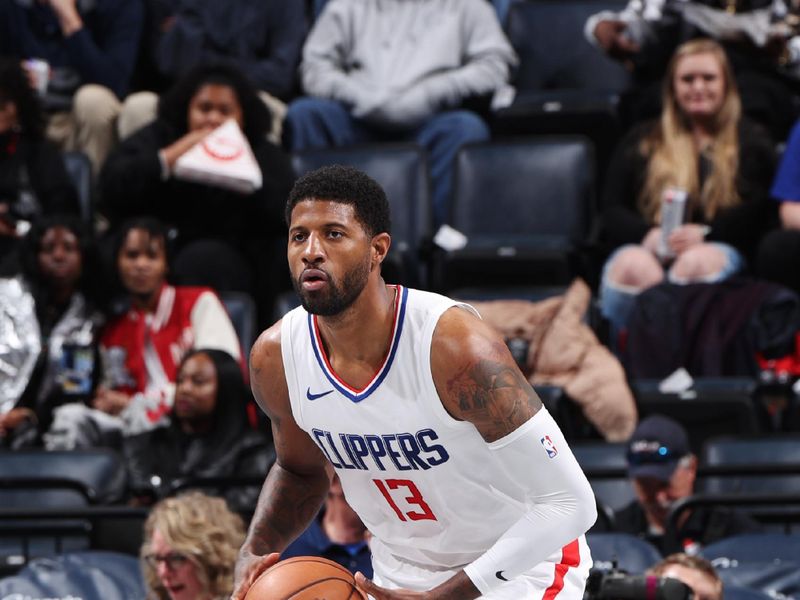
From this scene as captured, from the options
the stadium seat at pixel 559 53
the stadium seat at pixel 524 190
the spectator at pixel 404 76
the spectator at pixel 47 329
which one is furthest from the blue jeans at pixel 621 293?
the spectator at pixel 47 329

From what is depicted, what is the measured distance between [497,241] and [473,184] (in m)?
0.46

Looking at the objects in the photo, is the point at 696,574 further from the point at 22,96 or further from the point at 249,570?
the point at 22,96

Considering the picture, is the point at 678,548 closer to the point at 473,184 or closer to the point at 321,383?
the point at 321,383

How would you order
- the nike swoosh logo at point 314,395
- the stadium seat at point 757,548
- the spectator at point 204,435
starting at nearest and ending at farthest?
the nike swoosh logo at point 314,395
the stadium seat at point 757,548
the spectator at point 204,435

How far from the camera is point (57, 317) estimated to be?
6.50 meters

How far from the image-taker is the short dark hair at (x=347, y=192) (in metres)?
3.08

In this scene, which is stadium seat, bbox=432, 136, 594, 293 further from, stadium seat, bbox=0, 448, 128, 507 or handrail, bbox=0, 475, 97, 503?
handrail, bbox=0, 475, 97, 503

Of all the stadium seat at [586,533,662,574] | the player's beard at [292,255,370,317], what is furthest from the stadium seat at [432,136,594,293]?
the player's beard at [292,255,370,317]

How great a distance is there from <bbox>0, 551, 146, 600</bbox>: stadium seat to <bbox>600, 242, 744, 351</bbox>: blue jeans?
2.58 metres

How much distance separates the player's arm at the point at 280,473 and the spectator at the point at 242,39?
14.9 feet

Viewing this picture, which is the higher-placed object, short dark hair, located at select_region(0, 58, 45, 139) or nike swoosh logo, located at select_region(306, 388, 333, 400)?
nike swoosh logo, located at select_region(306, 388, 333, 400)

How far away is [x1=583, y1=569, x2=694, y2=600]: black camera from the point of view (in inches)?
149

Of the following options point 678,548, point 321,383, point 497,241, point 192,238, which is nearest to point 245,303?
point 192,238

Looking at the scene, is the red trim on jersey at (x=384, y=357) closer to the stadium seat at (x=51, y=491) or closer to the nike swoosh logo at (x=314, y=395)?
the nike swoosh logo at (x=314, y=395)
